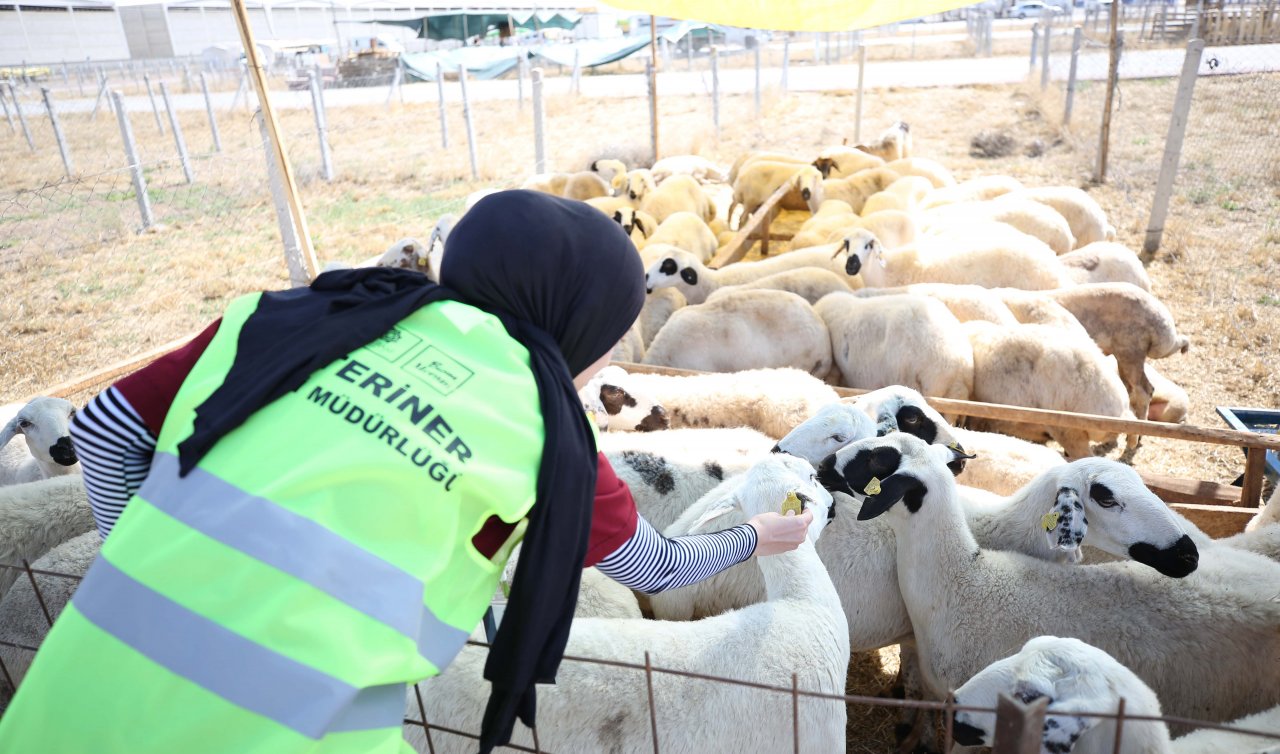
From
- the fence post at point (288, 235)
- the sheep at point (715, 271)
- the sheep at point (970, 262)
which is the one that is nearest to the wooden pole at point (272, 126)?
the fence post at point (288, 235)

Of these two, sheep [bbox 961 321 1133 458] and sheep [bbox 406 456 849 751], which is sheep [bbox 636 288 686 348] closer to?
sheep [bbox 961 321 1133 458]

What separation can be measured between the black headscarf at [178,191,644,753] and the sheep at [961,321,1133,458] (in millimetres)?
4344

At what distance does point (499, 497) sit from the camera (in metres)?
1.24

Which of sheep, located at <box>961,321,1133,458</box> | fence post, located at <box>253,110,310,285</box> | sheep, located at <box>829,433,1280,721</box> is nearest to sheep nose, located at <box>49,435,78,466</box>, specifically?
sheep, located at <box>829,433,1280,721</box>

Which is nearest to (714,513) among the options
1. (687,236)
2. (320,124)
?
(687,236)

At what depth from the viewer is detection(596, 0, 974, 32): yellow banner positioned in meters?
4.49

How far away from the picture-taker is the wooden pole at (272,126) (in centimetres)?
591

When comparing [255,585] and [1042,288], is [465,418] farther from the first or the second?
[1042,288]

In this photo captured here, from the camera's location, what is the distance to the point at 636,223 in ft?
29.6

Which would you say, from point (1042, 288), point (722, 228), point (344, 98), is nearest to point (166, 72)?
point (344, 98)

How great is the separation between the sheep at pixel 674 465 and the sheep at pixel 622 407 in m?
0.43

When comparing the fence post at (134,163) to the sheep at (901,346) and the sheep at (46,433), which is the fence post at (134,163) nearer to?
the sheep at (46,433)

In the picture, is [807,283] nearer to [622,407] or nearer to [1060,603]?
[622,407]

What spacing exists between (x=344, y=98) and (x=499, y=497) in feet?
97.2
